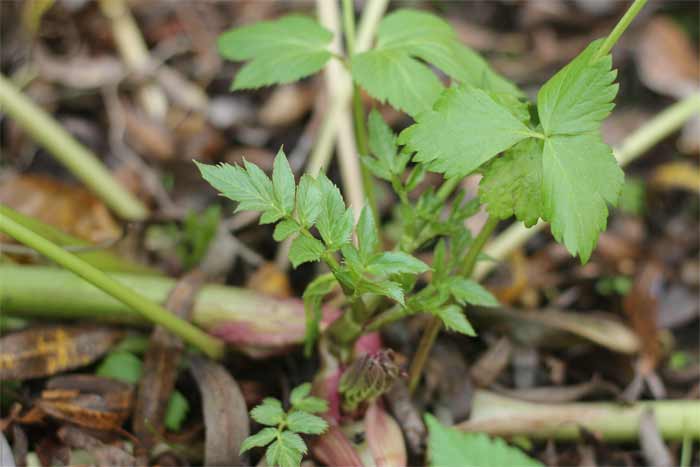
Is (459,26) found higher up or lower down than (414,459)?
higher up

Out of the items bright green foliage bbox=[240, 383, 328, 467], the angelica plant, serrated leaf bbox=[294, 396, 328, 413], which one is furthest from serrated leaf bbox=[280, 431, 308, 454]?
the angelica plant

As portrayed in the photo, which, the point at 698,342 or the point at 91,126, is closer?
the point at 698,342

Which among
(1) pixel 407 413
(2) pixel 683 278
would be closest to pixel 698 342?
(2) pixel 683 278

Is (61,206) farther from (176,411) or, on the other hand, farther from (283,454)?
(283,454)

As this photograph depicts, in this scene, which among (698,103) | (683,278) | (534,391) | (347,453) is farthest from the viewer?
(683,278)

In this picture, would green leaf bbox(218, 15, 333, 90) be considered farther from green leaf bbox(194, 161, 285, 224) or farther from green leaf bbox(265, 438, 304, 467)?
green leaf bbox(265, 438, 304, 467)

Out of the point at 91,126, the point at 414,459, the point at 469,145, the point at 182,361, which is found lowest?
the point at 414,459

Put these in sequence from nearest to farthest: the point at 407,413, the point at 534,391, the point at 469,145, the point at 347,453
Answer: the point at 469,145, the point at 347,453, the point at 407,413, the point at 534,391

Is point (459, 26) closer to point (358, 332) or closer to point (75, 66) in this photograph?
point (75, 66)
